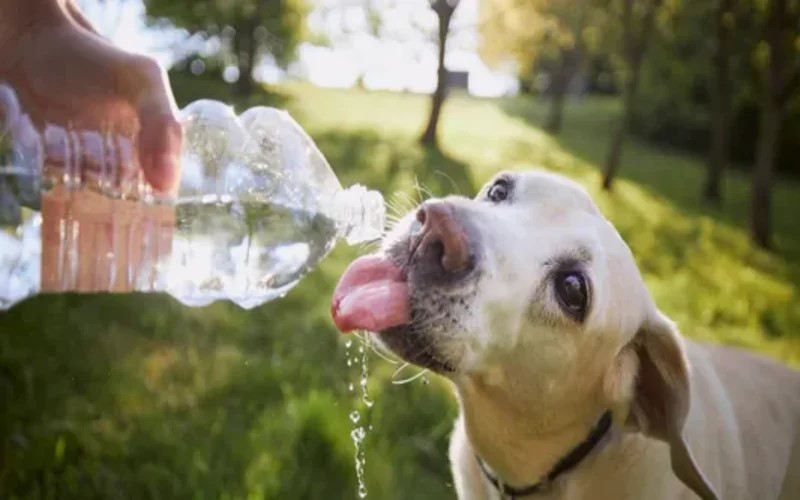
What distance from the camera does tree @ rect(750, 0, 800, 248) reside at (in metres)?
4.27

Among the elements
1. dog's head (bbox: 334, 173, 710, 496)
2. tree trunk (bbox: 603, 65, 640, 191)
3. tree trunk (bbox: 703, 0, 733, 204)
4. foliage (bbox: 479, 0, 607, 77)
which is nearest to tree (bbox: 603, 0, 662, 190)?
tree trunk (bbox: 603, 65, 640, 191)

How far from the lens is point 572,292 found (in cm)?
137

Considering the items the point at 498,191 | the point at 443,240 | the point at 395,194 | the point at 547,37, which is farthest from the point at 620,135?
the point at 443,240

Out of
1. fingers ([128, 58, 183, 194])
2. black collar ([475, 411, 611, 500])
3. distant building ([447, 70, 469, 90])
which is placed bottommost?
black collar ([475, 411, 611, 500])

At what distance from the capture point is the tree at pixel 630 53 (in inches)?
168

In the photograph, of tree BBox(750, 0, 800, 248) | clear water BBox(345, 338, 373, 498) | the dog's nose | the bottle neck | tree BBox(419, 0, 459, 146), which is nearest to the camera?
the dog's nose

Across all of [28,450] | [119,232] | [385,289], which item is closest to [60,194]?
[119,232]

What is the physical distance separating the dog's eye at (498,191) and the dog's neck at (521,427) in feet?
1.03

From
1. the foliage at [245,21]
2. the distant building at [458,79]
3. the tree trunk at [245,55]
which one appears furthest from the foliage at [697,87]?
the tree trunk at [245,55]

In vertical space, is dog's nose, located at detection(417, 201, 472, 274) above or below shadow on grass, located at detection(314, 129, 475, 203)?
above

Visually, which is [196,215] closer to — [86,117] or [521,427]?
[86,117]

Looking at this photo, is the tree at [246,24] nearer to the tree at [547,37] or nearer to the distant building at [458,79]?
the distant building at [458,79]

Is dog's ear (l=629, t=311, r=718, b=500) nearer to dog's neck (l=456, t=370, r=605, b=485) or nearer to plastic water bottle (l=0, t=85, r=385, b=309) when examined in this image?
dog's neck (l=456, t=370, r=605, b=485)

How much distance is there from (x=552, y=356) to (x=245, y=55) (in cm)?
243
